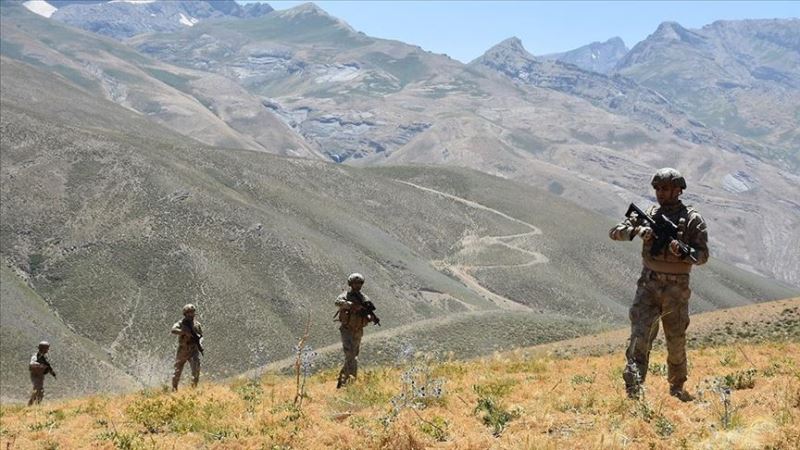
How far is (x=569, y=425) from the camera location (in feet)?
27.8

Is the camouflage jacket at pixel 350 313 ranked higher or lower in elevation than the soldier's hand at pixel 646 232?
lower

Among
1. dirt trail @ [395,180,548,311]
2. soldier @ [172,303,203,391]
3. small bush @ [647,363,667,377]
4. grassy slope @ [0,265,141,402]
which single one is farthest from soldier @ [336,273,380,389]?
dirt trail @ [395,180,548,311]

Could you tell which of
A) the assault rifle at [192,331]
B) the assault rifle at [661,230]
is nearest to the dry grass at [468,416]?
the assault rifle at [661,230]

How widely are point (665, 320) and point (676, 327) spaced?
0.18 metres

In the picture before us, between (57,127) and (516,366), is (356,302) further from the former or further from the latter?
(57,127)

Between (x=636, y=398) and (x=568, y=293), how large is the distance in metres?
114

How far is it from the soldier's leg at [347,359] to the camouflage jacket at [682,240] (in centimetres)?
647

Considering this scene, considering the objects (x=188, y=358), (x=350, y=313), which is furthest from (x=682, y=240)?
(x=188, y=358)

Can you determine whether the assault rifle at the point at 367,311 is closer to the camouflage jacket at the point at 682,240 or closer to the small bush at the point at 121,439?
the small bush at the point at 121,439

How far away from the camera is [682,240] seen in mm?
10102

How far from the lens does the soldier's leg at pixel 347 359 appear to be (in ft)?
47.1

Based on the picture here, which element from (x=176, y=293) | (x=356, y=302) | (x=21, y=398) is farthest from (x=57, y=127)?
(x=356, y=302)

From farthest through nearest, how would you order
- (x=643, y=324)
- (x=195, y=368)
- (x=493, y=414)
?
(x=195, y=368)
(x=643, y=324)
(x=493, y=414)

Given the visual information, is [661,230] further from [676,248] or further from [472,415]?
[472,415]
